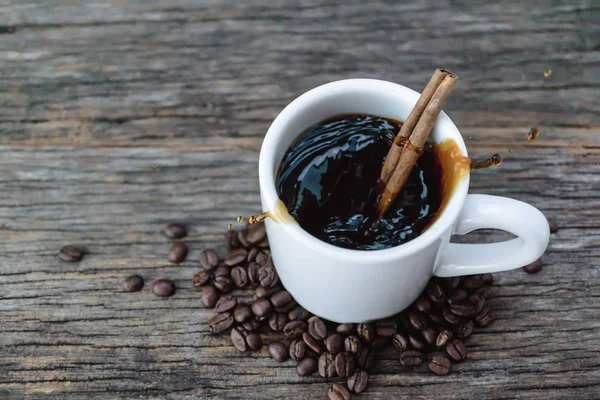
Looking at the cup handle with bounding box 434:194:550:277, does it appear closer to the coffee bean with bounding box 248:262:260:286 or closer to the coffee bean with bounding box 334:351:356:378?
the coffee bean with bounding box 334:351:356:378

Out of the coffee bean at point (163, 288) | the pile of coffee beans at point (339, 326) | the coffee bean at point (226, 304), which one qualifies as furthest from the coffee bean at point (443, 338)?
the coffee bean at point (163, 288)

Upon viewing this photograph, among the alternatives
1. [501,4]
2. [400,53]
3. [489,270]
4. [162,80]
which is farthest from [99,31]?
[489,270]

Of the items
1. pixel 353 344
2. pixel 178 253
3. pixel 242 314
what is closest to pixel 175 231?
pixel 178 253

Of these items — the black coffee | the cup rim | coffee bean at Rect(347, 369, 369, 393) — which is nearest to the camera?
the cup rim

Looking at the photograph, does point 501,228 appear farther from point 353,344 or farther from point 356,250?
point 353,344

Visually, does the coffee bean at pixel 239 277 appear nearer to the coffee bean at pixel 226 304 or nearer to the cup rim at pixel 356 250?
the coffee bean at pixel 226 304

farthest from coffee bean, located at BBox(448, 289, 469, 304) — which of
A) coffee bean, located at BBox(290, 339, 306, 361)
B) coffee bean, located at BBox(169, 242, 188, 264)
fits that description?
coffee bean, located at BBox(169, 242, 188, 264)

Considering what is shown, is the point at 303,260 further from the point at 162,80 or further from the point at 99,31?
the point at 99,31
